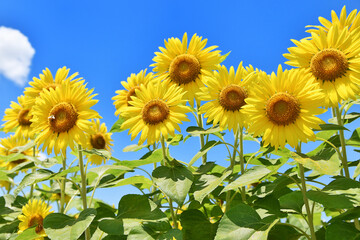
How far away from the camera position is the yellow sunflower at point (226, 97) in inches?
101

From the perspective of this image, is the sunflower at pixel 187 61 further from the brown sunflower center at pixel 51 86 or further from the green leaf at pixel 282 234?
the green leaf at pixel 282 234

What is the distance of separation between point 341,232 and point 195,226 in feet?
2.81

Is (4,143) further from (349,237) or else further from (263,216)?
(349,237)

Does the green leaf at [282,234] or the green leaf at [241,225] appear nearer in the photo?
the green leaf at [241,225]

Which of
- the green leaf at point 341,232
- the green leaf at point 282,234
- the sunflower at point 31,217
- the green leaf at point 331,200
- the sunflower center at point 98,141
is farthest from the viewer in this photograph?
the sunflower center at point 98,141

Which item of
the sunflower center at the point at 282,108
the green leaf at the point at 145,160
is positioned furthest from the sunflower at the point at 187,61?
the sunflower center at the point at 282,108

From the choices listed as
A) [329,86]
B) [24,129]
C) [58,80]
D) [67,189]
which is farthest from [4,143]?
[329,86]

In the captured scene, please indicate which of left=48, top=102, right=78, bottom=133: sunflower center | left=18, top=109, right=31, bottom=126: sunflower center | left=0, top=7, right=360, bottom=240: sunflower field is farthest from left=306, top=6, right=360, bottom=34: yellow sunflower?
left=18, top=109, right=31, bottom=126: sunflower center

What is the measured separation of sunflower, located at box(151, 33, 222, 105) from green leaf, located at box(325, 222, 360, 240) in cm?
133

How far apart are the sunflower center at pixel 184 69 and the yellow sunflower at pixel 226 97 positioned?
377mm

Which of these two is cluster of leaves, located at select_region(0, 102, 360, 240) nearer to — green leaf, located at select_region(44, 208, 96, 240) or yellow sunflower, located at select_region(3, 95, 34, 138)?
green leaf, located at select_region(44, 208, 96, 240)

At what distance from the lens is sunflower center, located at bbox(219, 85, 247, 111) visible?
257cm

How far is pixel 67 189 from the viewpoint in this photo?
150 inches

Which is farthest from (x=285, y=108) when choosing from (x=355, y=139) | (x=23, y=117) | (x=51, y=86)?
(x=23, y=117)
